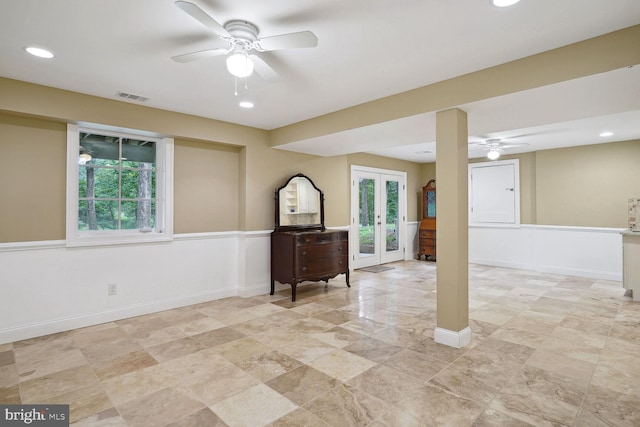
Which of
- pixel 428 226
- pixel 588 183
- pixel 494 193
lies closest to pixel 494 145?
pixel 494 193

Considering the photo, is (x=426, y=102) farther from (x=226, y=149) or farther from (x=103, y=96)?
(x=103, y=96)

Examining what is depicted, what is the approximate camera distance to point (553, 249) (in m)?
6.36

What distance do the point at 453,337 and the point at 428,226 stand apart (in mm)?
5138

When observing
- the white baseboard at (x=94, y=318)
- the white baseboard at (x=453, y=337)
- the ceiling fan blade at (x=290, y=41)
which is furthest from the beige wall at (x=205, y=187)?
the white baseboard at (x=453, y=337)

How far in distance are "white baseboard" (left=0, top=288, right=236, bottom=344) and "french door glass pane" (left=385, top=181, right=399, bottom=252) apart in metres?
4.29

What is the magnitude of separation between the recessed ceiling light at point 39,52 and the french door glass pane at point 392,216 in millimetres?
6251

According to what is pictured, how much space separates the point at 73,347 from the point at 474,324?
3.98m

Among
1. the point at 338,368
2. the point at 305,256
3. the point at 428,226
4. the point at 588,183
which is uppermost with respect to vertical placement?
the point at 588,183

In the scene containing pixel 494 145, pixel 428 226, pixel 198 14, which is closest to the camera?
pixel 198 14

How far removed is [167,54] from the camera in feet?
8.54

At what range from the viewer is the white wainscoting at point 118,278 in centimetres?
325

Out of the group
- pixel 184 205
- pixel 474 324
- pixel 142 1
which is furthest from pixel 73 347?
pixel 474 324

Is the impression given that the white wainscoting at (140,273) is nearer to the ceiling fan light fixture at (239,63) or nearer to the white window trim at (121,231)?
the white window trim at (121,231)

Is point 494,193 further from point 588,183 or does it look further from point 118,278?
point 118,278
